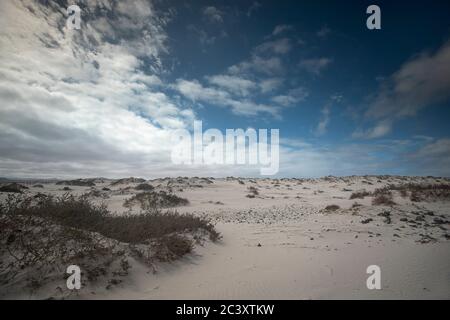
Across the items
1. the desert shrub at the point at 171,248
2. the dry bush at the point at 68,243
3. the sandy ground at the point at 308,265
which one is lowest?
the sandy ground at the point at 308,265

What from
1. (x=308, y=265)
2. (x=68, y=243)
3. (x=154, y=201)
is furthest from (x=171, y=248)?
(x=154, y=201)

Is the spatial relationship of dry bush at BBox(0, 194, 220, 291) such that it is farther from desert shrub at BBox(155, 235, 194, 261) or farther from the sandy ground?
the sandy ground

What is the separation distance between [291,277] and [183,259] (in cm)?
281

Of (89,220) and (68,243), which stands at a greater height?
(89,220)

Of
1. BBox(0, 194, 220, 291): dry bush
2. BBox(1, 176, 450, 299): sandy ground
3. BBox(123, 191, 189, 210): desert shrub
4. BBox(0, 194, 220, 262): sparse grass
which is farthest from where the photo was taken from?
BBox(123, 191, 189, 210): desert shrub

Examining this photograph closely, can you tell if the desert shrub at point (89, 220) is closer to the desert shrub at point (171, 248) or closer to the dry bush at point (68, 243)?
the dry bush at point (68, 243)

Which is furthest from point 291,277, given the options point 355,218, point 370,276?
point 355,218

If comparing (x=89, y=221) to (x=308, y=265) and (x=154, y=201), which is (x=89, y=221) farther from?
(x=154, y=201)

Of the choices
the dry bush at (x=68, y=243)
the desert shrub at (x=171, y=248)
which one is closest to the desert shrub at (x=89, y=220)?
the dry bush at (x=68, y=243)

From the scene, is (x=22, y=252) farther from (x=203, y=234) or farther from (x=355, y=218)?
(x=355, y=218)

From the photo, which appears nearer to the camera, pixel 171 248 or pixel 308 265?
pixel 308 265

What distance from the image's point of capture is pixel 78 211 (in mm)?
6773

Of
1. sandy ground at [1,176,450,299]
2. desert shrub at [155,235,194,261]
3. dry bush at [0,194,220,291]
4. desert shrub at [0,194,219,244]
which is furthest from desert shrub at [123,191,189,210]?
desert shrub at [155,235,194,261]
